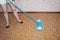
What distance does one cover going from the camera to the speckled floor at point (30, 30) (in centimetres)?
300

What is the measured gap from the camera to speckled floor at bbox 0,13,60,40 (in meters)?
3.00

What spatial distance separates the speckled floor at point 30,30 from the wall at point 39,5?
0.36 metres

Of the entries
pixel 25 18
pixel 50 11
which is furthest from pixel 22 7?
pixel 50 11

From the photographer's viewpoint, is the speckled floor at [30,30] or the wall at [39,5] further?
the wall at [39,5]

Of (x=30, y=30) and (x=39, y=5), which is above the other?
(x=39, y=5)

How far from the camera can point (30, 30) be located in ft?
10.7

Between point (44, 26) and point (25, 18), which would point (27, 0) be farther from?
point (44, 26)

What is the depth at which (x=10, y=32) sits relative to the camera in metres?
3.24

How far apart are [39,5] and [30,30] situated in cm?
122

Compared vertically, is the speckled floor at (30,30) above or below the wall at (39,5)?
below

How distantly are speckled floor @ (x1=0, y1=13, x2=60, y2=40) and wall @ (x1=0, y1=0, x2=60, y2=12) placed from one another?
0.36m

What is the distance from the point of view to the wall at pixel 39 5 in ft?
13.9

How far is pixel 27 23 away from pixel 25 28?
0.26 meters

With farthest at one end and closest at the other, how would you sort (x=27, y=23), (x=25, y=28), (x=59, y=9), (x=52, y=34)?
(x=59, y=9) → (x=27, y=23) → (x=25, y=28) → (x=52, y=34)
